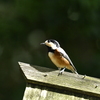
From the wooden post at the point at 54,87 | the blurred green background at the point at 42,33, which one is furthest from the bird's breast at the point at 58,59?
the blurred green background at the point at 42,33

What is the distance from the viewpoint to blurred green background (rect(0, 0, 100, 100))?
4430 millimetres

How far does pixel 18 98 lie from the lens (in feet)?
15.3

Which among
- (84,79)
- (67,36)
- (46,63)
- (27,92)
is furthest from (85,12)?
(27,92)

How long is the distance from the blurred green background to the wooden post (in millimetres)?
2468

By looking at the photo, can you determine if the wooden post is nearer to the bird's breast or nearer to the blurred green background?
the bird's breast

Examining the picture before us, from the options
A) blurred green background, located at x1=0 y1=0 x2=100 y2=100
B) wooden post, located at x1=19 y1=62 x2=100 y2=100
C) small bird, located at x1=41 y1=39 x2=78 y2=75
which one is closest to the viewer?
wooden post, located at x1=19 y1=62 x2=100 y2=100

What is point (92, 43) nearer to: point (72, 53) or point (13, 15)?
point (72, 53)

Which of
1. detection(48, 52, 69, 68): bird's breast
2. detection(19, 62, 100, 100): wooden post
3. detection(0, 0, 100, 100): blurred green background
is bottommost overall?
detection(19, 62, 100, 100): wooden post

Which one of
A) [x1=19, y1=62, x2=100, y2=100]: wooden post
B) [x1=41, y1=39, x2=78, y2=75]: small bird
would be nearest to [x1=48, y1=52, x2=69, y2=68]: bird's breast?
[x1=41, y1=39, x2=78, y2=75]: small bird

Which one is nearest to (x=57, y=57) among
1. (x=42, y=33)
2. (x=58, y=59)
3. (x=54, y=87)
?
(x=58, y=59)

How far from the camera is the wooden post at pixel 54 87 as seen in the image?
1859 mm

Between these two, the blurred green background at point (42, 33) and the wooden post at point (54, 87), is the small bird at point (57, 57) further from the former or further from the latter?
the blurred green background at point (42, 33)

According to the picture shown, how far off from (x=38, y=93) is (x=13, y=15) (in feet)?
10.6

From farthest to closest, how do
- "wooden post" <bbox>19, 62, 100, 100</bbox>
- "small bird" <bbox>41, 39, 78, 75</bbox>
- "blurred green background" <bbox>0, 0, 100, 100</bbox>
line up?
"blurred green background" <bbox>0, 0, 100, 100</bbox>, "small bird" <bbox>41, 39, 78, 75</bbox>, "wooden post" <bbox>19, 62, 100, 100</bbox>
